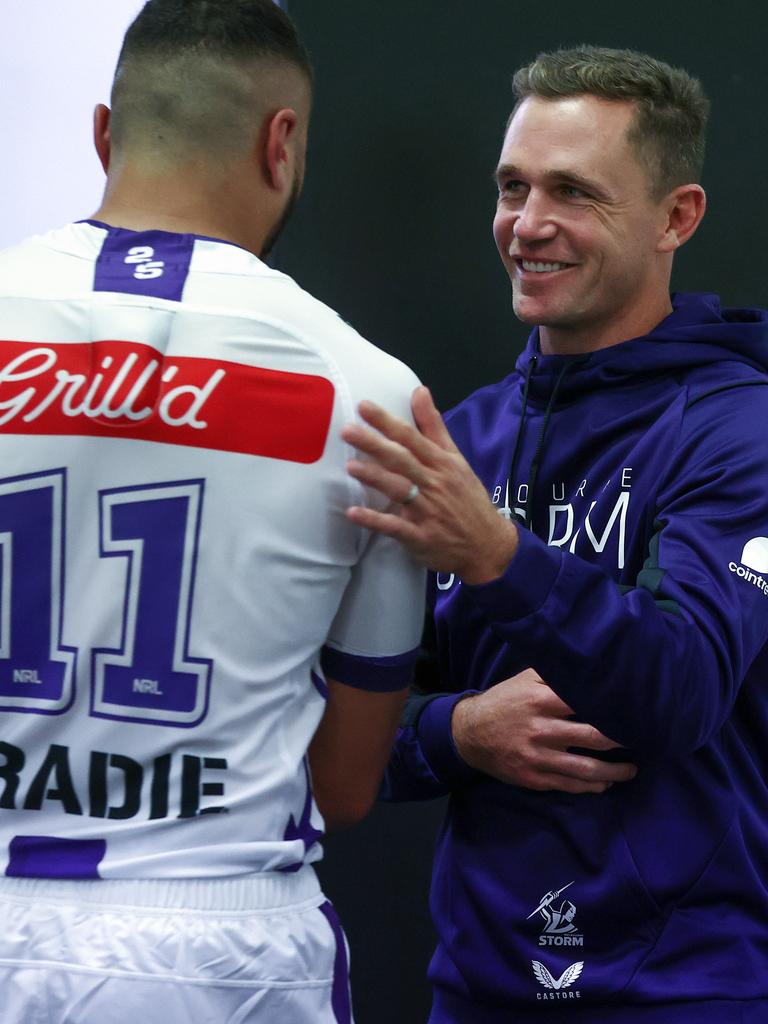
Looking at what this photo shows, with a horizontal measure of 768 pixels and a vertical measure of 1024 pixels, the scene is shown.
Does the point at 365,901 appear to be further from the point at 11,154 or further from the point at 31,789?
the point at 11,154

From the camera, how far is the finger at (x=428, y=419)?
1.25 m

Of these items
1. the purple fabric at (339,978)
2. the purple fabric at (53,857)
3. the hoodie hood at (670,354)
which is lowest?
the purple fabric at (339,978)

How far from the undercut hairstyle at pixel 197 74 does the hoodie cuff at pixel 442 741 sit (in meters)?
0.72

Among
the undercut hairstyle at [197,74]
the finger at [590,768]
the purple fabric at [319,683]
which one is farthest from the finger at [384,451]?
the finger at [590,768]

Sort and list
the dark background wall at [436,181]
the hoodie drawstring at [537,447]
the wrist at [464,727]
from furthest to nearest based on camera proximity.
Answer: the dark background wall at [436,181] < the hoodie drawstring at [537,447] < the wrist at [464,727]

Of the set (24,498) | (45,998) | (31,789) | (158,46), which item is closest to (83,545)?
(24,498)

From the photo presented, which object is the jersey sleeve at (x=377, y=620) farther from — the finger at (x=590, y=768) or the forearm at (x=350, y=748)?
the finger at (x=590, y=768)

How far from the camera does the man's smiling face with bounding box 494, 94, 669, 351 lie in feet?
5.74

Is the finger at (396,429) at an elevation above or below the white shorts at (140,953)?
above

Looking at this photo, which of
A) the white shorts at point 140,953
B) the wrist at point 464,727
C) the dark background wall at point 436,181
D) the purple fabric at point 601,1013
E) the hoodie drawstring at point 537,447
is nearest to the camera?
the white shorts at point 140,953

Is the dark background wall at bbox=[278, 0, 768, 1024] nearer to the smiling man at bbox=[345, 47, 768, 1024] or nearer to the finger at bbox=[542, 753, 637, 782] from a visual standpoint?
the smiling man at bbox=[345, 47, 768, 1024]

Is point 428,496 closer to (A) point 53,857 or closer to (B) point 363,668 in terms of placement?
(B) point 363,668

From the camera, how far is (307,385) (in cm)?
123

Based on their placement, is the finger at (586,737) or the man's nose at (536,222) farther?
the man's nose at (536,222)
